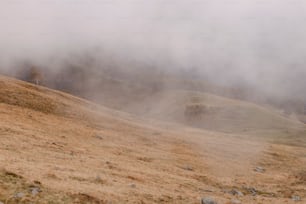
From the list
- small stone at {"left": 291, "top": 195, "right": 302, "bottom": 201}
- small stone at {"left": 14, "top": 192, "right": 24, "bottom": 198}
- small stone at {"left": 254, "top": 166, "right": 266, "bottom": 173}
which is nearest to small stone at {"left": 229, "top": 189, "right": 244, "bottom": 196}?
small stone at {"left": 291, "top": 195, "right": 302, "bottom": 201}

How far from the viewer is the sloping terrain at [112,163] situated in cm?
3167

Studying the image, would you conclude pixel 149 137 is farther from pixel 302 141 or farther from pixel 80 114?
pixel 302 141

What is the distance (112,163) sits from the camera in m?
48.6

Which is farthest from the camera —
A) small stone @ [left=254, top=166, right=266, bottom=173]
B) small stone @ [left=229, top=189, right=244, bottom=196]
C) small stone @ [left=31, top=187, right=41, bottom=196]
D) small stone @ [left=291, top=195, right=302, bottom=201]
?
small stone @ [left=254, top=166, right=266, bottom=173]

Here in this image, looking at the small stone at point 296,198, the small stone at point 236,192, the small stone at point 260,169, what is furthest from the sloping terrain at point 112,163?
the small stone at point 260,169

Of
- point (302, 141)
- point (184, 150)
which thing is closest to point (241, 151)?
point (184, 150)

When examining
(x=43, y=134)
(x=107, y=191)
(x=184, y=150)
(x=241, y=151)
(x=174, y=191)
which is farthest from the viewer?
(x=241, y=151)

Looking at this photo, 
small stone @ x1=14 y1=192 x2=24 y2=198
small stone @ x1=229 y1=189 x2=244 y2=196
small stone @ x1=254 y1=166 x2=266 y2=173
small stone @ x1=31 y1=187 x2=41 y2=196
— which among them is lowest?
small stone @ x1=229 y1=189 x2=244 y2=196

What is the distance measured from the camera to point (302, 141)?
6358 inches

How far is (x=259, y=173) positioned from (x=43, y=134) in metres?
36.6

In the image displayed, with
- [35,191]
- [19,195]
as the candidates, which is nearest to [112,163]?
[35,191]

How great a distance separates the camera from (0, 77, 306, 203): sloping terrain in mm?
31672

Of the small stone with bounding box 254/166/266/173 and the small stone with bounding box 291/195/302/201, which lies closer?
the small stone with bounding box 291/195/302/201

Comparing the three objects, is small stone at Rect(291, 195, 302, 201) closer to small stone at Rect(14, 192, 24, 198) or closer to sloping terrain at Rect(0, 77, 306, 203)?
sloping terrain at Rect(0, 77, 306, 203)
